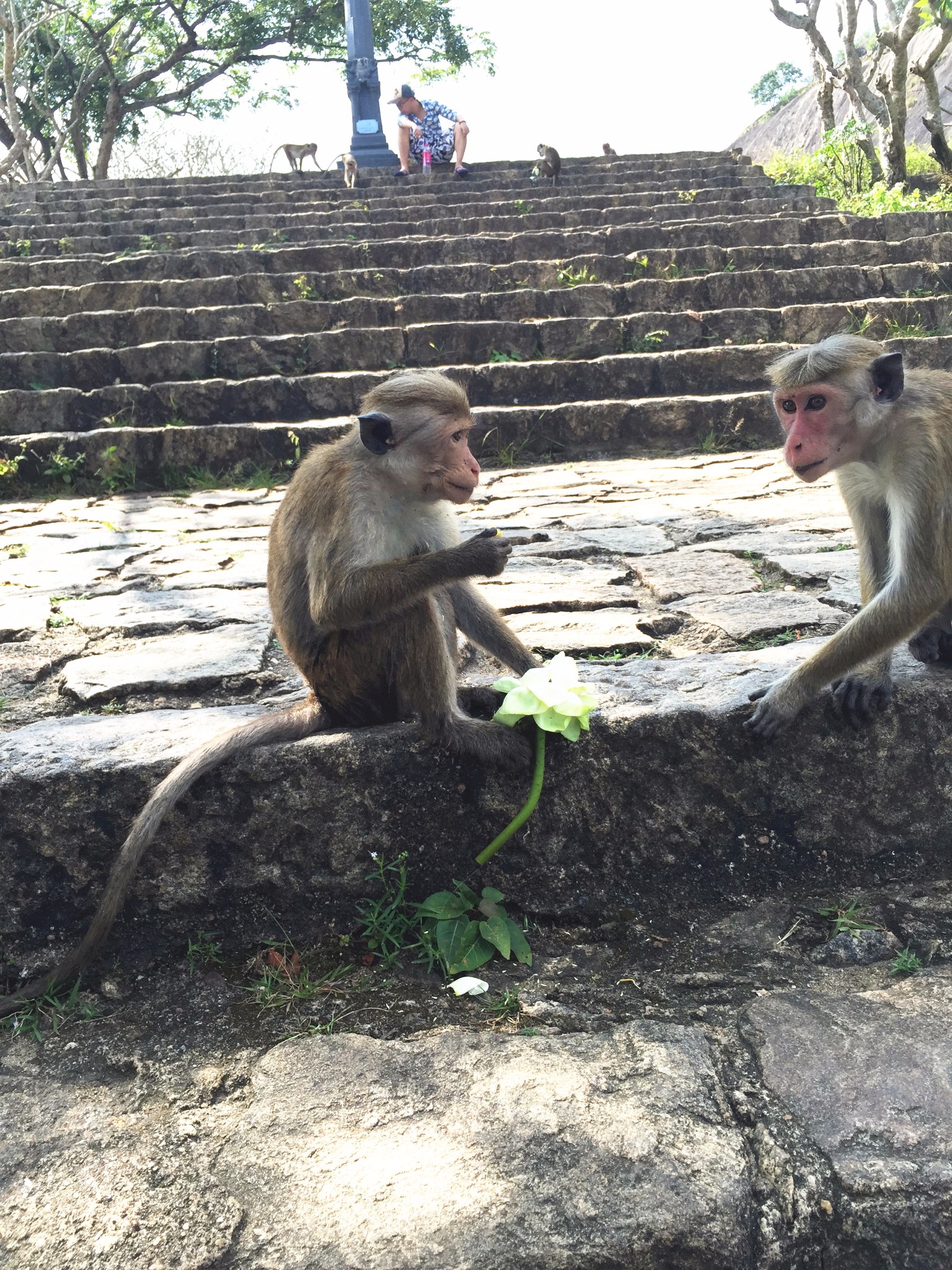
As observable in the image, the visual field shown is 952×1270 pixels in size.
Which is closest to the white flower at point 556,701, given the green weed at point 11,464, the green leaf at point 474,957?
the green leaf at point 474,957

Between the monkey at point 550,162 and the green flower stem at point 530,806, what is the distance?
48.7 feet

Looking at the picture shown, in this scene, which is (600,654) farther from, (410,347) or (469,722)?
(410,347)

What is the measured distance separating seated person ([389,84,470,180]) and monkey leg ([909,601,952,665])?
15748 mm

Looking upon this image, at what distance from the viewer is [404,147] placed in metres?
17.7

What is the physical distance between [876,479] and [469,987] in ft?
5.51

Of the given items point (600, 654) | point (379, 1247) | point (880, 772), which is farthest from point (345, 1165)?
point (600, 654)

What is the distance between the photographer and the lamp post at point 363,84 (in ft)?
76.6

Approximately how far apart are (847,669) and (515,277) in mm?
8719

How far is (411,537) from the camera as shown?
9.07 ft

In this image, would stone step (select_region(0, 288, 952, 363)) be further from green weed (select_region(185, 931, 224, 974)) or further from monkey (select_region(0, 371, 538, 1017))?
green weed (select_region(185, 931, 224, 974))

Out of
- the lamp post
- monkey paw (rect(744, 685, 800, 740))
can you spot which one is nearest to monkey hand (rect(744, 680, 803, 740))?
monkey paw (rect(744, 685, 800, 740))

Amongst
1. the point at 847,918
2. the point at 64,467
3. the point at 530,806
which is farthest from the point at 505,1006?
the point at 64,467

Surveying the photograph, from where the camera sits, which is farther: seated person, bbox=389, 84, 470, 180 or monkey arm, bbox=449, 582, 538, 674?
Result: seated person, bbox=389, 84, 470, 180

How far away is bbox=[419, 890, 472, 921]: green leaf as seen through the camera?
236 centimetres
